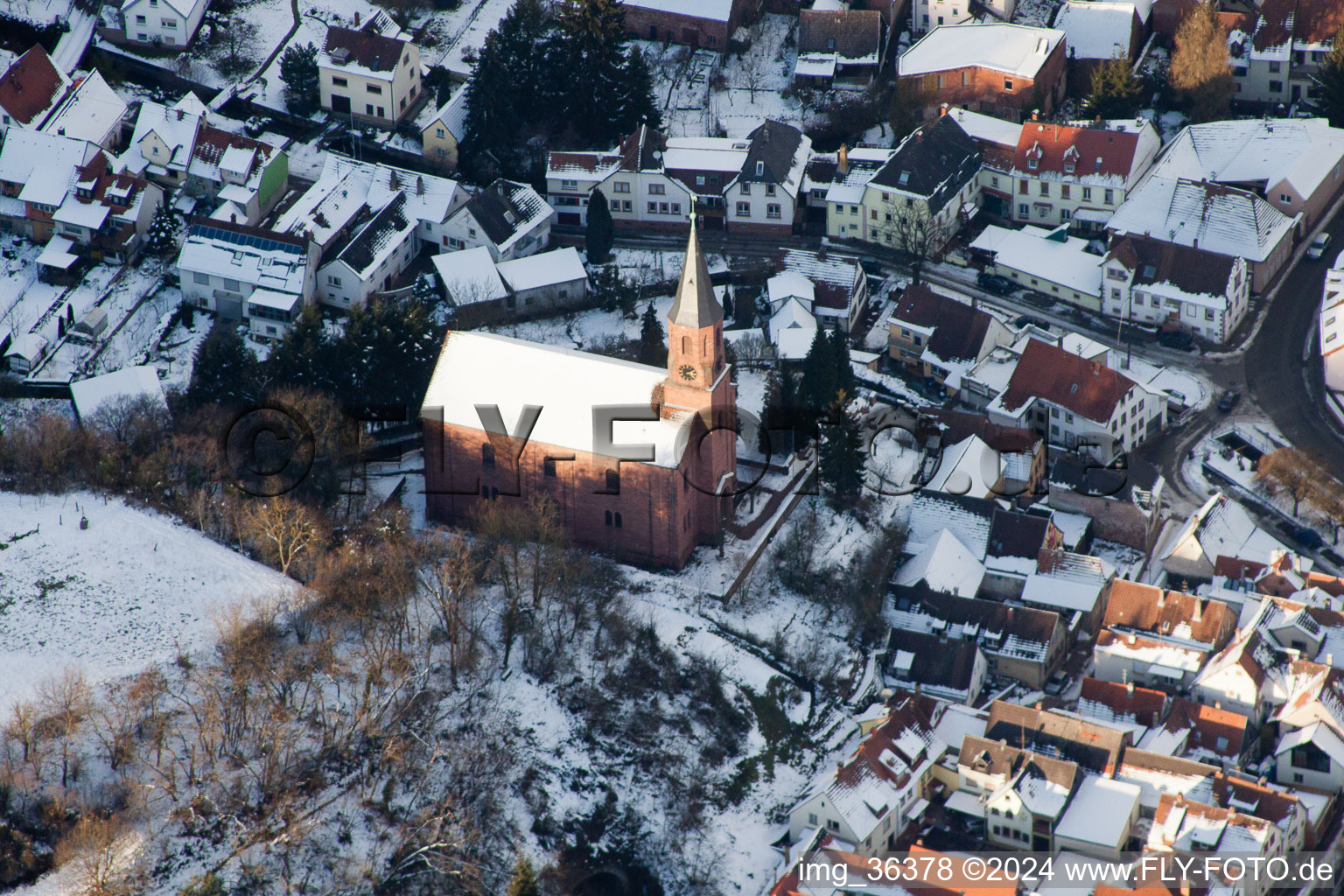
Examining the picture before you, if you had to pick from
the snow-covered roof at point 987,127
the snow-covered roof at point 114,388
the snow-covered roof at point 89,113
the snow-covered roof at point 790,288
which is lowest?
the snow-covered roof at point 114,388

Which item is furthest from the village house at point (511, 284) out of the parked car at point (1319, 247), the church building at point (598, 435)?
the parked car at point (1319, 247)

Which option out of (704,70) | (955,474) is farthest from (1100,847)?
(704,70)

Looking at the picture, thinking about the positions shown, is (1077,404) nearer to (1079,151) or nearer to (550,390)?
(1079,151)

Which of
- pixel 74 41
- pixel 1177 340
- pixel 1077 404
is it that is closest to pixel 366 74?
pixel 74 41

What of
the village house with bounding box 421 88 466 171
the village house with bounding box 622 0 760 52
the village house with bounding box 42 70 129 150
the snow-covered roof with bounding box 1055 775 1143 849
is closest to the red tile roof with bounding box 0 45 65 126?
→ the village house with bounding box 42 70 129 150

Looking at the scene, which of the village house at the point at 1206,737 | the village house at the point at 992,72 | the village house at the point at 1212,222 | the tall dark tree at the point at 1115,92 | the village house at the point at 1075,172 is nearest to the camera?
the village house at the point at 1206,737

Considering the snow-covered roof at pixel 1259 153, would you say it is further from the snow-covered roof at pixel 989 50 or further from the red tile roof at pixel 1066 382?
the red tile roof at pixel 1066 382
